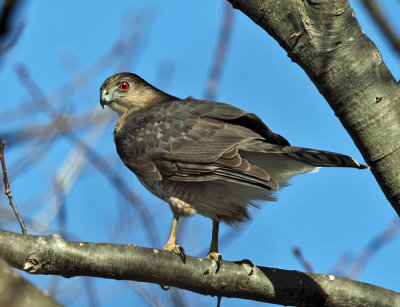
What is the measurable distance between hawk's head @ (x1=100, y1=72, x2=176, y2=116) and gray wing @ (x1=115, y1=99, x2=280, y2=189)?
82 centimetres

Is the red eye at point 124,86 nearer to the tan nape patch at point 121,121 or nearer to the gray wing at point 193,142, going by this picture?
the tan nape patch at point 121,121

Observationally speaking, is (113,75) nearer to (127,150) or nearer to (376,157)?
(127,150)

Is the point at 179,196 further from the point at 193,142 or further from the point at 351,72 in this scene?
the point at 351,72

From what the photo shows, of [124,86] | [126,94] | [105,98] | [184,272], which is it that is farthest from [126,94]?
[184,272]

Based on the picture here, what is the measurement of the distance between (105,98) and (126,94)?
0.24m

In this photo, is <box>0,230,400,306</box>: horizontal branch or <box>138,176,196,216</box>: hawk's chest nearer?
<box>0,230,400,306</box>: horizontal branch

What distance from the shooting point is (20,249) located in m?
3.11

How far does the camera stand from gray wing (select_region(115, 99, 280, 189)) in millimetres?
4520

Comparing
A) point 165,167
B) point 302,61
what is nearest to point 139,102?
point 165,167

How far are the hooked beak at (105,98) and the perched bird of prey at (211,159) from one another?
915 millimetres

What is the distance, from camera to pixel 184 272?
3.46 meters

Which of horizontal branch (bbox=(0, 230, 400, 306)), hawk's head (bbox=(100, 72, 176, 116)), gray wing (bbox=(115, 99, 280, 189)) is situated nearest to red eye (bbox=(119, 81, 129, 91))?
hawk's head (bbox=(100, 72, 176, 116))

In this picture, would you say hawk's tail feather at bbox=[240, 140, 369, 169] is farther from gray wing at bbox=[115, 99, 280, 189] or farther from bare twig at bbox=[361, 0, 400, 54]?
bare twig at bbox=[361, 0, 400, 54]

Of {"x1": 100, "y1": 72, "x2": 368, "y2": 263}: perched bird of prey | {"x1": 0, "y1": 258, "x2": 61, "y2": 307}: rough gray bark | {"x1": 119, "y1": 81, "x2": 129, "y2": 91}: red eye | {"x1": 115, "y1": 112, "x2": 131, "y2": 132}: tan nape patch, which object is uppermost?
{"x1": 119, "y1": 81, "x2": 129, "y2": 91}: red eye
